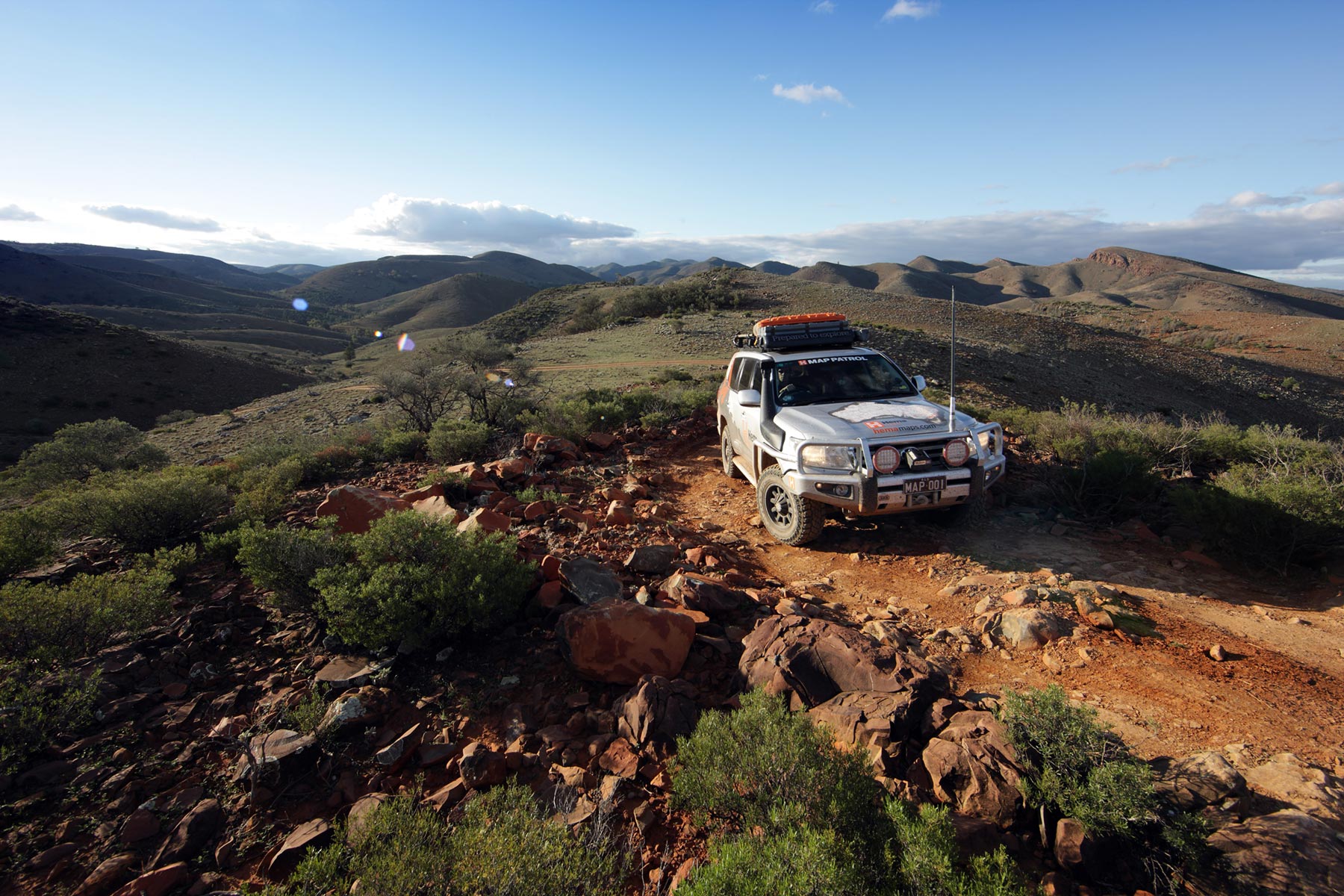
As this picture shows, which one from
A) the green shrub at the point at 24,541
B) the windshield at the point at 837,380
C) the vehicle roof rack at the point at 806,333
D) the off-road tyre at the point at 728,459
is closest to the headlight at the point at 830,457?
the windshield at the point at 837,380

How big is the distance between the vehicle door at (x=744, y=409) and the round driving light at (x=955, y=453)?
6.02 ft

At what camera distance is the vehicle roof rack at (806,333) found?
7152mm

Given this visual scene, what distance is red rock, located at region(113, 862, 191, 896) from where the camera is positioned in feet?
7.54

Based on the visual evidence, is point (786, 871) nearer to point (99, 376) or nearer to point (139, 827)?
point (139, 827)

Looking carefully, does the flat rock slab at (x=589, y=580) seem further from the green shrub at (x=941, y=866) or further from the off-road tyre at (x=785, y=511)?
the green shrub at (x=941, y=866)

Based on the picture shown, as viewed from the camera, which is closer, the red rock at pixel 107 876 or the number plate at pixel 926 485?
the red rock at pixel 107 876

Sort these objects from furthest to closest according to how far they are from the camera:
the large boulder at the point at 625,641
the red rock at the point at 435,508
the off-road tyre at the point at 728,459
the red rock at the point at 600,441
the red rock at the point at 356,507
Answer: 1. the red rock at the point at 600,441
2. the off-road tyre at the point at 728,459
3. the red rock at the point at 356,507
4. the red rock at the point at 435,508
5. the large boulder at the point at 625,641

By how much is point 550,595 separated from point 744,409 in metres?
3.41

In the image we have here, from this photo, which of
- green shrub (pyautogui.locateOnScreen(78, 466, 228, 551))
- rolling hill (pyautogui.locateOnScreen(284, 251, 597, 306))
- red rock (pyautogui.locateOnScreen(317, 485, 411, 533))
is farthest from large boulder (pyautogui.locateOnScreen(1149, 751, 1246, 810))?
rolling hill (pyautogui.locateOnScreen(284, 251, 597, 306))

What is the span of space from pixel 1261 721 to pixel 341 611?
17.6 ft

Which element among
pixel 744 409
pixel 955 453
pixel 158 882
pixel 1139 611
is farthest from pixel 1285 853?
pixel 744 409

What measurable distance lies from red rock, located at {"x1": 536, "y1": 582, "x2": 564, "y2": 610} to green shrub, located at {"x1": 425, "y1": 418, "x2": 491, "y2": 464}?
4.86 metres

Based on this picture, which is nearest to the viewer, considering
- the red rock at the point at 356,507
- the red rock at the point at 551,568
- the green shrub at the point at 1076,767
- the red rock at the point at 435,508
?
the green shrub at the point at 1076,767

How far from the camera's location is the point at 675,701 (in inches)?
125
